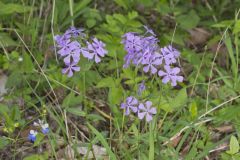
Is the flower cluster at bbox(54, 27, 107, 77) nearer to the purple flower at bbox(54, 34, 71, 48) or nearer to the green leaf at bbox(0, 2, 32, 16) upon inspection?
the purple flower at bbox(54, 34, 71, 48)

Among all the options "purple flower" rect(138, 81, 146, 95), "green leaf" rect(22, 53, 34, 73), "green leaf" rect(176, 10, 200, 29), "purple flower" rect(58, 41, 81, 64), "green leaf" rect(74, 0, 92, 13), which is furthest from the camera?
"green leaf" rect(176, 10, 200, 29)

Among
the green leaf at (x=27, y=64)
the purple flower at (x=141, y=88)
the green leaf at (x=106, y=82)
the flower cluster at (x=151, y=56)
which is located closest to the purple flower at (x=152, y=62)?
the flower cluster at (x=151, y=56)

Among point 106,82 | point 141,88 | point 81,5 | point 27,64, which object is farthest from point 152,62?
point 81,5

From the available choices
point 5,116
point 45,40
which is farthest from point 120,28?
point 5,116

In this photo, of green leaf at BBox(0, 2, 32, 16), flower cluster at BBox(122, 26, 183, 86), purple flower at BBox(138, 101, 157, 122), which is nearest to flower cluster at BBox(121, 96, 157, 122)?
purple flower at BBox(138, 101, 157, 122)

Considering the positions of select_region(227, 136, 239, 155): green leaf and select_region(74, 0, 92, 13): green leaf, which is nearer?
select_region(227, 136, 239, 155): green leaf

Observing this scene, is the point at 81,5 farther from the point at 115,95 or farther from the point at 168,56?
the point at 168,56

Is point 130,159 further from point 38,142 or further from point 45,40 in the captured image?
point 45,40
